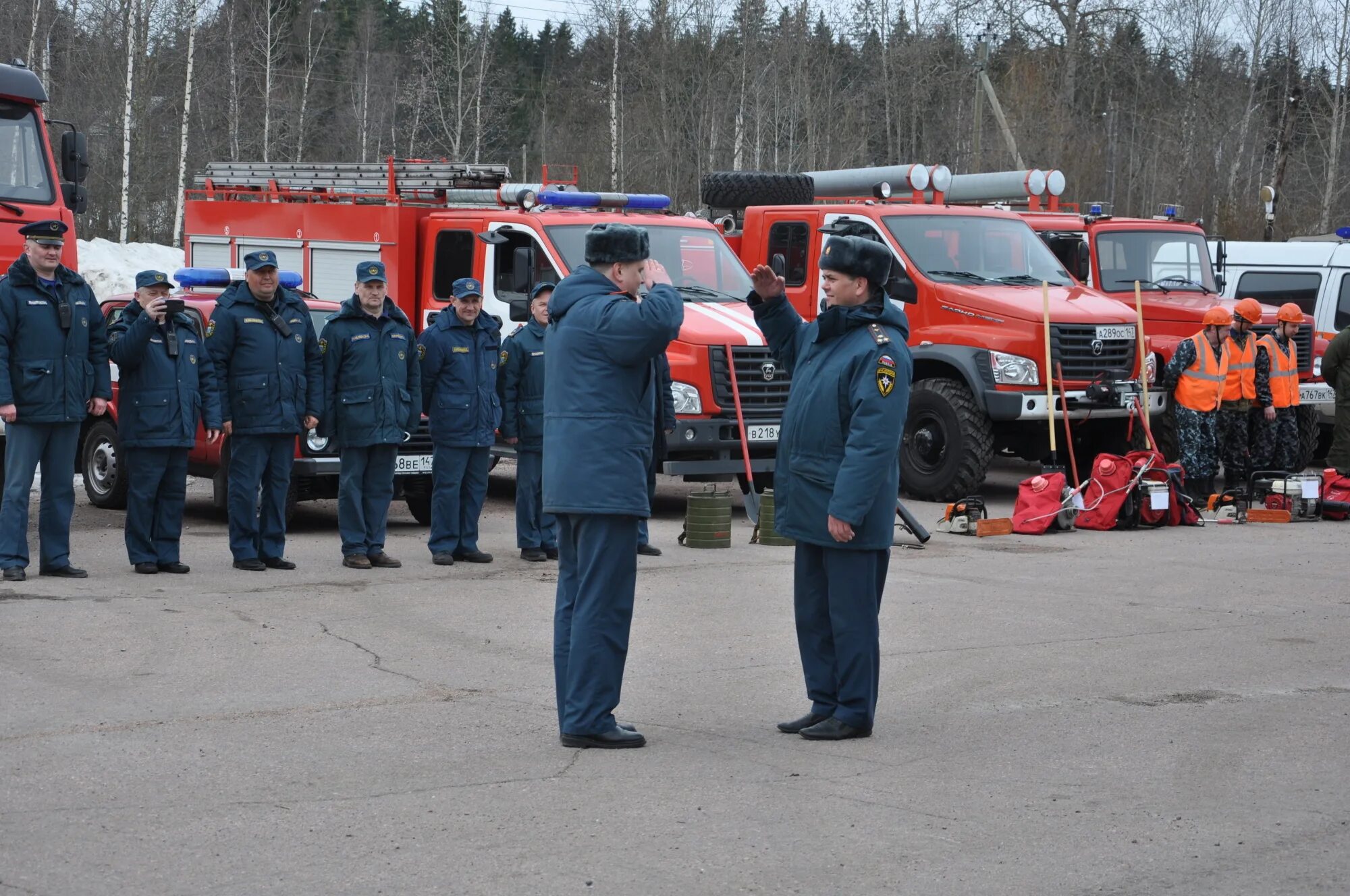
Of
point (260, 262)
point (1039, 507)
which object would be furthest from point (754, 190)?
point (260, 262)

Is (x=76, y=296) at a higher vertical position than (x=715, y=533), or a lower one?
higher

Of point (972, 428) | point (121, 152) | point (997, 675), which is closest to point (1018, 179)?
point (972, 428)

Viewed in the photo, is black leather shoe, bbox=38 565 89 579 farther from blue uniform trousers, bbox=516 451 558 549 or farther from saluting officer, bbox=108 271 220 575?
blue uniform trousers, bbox=516 451 558 549

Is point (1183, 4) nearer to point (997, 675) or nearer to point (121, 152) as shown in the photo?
point (121, 152)

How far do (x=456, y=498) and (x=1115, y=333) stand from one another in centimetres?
701

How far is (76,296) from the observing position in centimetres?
995

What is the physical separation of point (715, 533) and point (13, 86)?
6.26 meters

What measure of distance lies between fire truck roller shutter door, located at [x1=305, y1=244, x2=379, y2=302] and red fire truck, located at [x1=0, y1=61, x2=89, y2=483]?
3202 millimetres

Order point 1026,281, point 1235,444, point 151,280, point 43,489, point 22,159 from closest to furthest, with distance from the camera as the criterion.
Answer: point 43,489 → point 151,280 → point 22,159 → point 1235,444 → point 1026,281

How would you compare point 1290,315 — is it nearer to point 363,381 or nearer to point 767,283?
point 363,381

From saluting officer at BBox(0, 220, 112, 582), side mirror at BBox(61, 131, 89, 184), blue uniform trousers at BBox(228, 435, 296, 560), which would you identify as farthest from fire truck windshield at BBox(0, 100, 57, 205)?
blue uniform trousers at BBox(228, 435, 296, 560)

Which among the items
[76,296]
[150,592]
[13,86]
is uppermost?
[13,86]

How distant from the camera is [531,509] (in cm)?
1150

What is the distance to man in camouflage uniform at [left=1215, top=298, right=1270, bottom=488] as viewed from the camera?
50.0 feet
